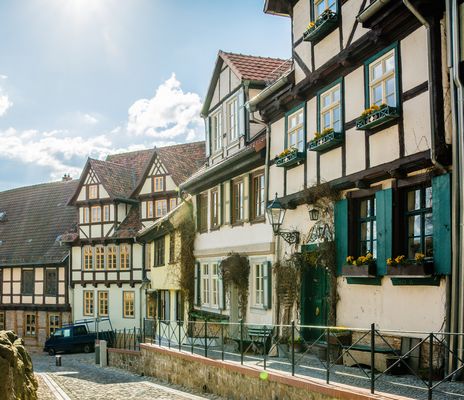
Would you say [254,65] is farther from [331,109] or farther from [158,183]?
[158,183]

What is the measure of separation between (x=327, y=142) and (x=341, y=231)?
1.72m

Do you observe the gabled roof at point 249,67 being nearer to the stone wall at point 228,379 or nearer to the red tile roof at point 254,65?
the red tile roof at point 254,65

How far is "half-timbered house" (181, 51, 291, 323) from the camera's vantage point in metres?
18.5

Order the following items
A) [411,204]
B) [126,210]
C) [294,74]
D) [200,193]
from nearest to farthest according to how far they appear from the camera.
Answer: [411,204] < [294,74] < [200,193] < [126,210]

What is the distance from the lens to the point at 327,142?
45.8 feet

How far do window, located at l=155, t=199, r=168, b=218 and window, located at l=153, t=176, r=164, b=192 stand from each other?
→ 23.4 inches

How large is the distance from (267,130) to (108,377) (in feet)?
31.3

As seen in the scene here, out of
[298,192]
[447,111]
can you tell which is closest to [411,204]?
[447,111]

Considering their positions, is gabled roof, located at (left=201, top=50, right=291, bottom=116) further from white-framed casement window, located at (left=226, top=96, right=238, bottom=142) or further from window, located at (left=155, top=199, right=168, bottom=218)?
window, located at (left=155, top=199, right=168, bottom=218)

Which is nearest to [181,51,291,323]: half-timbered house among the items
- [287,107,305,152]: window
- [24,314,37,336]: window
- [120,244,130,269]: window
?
[287,107,305,152]: window

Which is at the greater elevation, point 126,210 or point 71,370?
point 126,210

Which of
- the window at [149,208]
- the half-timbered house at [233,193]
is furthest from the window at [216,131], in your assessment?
the window at [149,208]

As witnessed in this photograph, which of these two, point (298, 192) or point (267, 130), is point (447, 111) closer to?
point (298, 192)

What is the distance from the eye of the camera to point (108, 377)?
2211 cm
